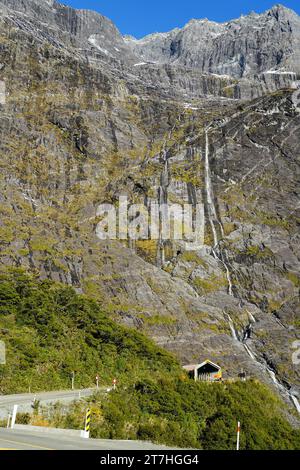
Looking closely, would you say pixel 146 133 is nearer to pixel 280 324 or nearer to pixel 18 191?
pixel 18 191

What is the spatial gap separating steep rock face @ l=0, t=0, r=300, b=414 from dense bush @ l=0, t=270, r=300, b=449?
8433mm

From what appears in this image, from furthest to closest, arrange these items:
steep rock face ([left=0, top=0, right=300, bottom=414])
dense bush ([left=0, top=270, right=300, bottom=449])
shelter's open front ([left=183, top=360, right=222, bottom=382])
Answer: steep rock face ([left=0, top=0, right=300, bottom=414]) < shelter's open front ([left=183, top=360, right=222, bottom=382]) < dense bush ([left=0, top=270, right=300, bottom=449])

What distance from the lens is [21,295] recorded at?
4928 centimetres

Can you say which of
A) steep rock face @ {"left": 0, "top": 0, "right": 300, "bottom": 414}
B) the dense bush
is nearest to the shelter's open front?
the dense bush

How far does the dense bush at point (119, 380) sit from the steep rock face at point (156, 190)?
8433mm

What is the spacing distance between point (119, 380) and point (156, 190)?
5215 cm

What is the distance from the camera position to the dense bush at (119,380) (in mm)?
27453

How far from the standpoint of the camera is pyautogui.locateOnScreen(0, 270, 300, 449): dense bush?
1081 inches

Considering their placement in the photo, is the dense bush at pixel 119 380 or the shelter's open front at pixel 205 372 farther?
the shelter's open front at pixel 205 372

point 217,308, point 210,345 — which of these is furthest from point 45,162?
point 210,345

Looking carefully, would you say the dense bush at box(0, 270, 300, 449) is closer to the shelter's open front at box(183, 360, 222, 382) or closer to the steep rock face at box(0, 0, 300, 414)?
the shelter's open front at box(183, 360, 222, 382)

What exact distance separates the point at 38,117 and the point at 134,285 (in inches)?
1916

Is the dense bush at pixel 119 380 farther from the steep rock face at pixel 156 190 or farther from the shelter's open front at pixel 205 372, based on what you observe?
the steep rock face at pixel 156 190

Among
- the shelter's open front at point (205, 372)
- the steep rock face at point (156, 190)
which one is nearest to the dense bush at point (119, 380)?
the shelter's open front at point (205, 372)
